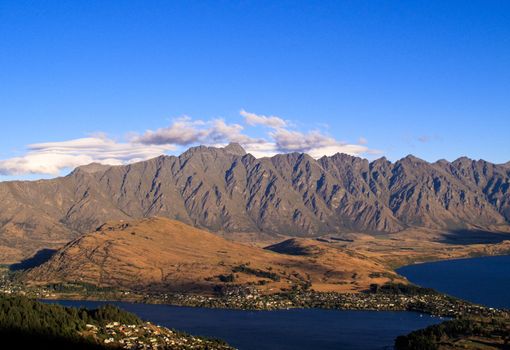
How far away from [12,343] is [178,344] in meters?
39.8

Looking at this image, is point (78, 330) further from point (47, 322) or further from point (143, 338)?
point (143, 338)

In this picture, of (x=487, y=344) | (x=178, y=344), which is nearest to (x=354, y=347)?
(x=487, y=344)

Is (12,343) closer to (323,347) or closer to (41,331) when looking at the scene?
(41,331)

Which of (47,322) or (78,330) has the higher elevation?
(47,322)

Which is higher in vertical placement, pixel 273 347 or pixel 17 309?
pixel 17 309

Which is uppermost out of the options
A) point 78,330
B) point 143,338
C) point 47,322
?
point 47,322

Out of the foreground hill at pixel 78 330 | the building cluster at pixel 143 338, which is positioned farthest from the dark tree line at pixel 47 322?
the building cluster at pixel 143 338

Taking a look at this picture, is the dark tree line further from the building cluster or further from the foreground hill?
the building cluster

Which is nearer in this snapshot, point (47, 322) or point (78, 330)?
point (78, 330)

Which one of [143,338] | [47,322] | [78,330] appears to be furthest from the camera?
[143,338]

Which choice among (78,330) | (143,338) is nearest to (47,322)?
(78,330)

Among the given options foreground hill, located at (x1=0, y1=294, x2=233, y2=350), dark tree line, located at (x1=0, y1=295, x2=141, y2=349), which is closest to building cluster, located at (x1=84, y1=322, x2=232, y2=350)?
foreground hill, located at (x1=0, y1=294, x2=233, y2=350)

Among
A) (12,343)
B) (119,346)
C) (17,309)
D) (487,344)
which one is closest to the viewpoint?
(12,343)

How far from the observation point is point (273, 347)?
19650cm
